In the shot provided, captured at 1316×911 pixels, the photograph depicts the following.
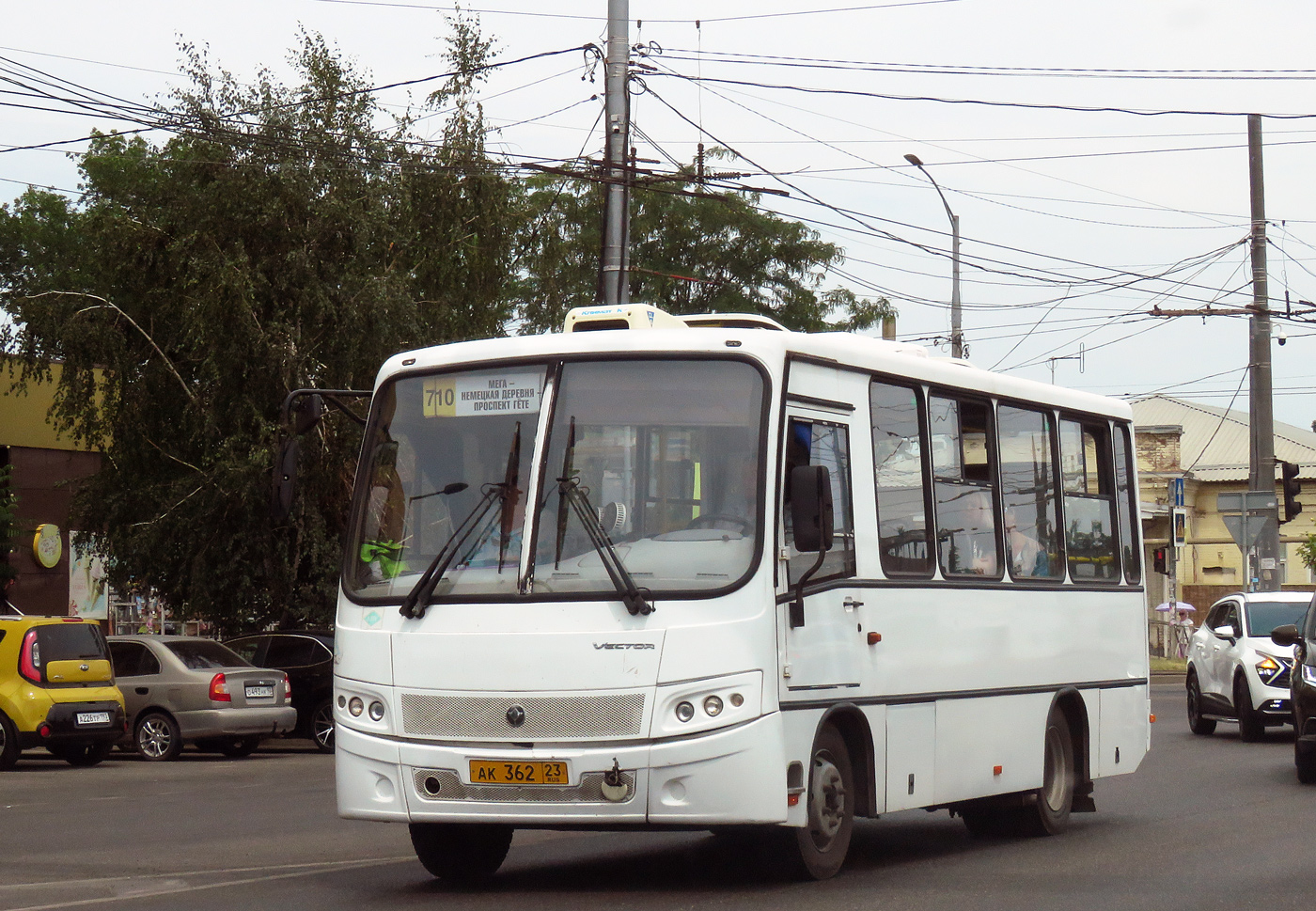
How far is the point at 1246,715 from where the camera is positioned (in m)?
22.4

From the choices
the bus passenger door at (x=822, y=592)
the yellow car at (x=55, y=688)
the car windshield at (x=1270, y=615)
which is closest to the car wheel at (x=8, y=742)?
the yellow car at (x=55, y=688)

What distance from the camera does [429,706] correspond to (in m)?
9.60

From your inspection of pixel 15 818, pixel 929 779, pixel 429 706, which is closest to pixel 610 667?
pixel 429 706

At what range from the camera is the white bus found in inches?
365

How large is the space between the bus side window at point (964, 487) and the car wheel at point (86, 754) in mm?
13406

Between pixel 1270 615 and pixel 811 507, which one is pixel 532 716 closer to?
pixel 811 507

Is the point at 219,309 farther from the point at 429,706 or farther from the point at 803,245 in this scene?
the point at 803,245

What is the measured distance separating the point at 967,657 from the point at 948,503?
2.98 ft

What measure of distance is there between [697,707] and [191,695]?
Result: 15324 millimetres

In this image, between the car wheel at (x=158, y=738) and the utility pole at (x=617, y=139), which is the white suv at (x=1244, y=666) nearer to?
the utility pole at (x=617, y=139)

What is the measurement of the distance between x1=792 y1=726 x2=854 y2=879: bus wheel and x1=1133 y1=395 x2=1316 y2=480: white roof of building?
63.0 meters

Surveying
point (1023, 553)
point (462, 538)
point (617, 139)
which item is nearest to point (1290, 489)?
point (617, 139)

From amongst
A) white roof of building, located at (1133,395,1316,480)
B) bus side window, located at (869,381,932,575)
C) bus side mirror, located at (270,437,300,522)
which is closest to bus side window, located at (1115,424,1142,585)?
bus side window, located at (869,381,932,575)

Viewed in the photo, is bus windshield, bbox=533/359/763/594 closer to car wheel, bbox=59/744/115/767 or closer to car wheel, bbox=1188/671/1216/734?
car wheel, bbox=59/744/115/767
